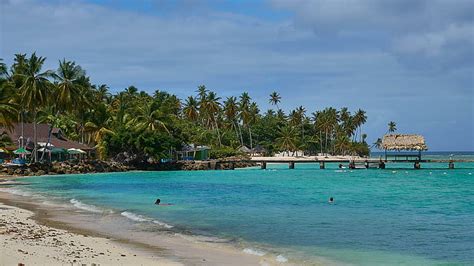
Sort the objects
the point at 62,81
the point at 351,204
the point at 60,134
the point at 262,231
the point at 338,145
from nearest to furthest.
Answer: the point at 262,231
the point at 351,204
the point at 62,81
the point at 60,134
the point at 338,145

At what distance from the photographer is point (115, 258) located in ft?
37.6

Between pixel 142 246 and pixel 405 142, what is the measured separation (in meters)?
62.5

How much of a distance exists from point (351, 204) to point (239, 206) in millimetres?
5900

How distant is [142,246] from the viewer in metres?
13.7

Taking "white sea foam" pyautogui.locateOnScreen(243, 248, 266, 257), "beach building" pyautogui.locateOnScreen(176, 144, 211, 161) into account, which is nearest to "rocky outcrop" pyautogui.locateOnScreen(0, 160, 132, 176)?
"beach building" pyautogui.locateOnScreen(176, 144, 211, 161)

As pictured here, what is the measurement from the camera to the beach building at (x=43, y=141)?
190 ft

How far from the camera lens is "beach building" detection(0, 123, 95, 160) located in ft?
190

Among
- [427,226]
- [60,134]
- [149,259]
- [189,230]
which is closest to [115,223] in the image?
[189,230]

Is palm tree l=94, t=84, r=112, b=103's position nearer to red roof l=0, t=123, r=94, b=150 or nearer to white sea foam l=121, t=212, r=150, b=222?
red roof l=0, t=123, r=94, b=150

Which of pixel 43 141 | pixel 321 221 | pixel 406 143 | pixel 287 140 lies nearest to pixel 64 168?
pixel 43 141

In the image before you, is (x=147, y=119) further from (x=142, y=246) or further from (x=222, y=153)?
(x=142, y=246)

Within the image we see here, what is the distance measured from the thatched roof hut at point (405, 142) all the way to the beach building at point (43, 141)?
39083 mm

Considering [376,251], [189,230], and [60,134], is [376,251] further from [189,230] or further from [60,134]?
[60,134]

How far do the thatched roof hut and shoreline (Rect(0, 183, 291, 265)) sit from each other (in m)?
57.6
